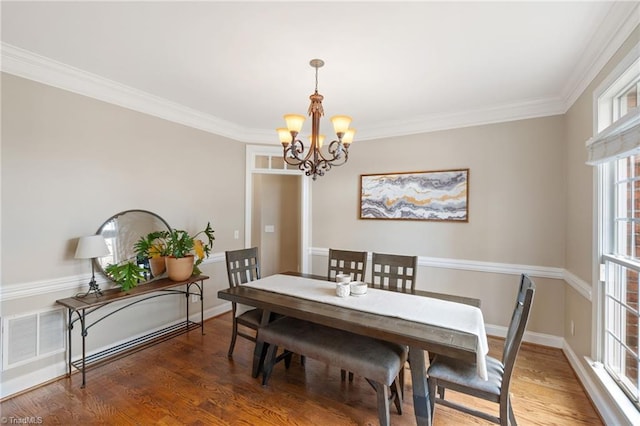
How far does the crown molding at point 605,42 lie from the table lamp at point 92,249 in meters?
3.96

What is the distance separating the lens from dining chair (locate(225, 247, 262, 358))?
2668 mm

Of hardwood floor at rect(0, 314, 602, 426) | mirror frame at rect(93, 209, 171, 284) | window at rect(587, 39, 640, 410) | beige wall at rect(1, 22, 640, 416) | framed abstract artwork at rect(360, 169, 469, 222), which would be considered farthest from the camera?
framed abstract artwork at rect(360, 169, 469, 222)

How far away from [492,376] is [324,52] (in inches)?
96.5

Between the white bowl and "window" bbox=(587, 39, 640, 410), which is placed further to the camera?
the white bowl

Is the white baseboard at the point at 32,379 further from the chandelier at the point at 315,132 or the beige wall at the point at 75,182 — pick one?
the chandelier at the point at 315,132

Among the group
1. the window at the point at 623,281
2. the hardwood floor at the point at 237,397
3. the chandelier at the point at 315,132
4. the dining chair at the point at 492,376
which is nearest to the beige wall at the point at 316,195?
the window at the point at 623,281

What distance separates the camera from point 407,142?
3.78 metres

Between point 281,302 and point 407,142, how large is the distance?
105 inches

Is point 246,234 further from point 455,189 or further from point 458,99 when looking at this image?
point 458,99

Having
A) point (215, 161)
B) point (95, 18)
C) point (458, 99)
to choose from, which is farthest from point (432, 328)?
point (215, 161)

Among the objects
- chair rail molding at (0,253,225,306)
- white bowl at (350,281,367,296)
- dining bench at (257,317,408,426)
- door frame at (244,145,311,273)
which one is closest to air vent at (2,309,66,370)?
chair rail molding at (0,253,225,306)

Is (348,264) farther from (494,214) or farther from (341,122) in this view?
(494,214)

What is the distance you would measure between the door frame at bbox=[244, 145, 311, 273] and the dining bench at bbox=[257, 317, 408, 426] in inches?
80.4

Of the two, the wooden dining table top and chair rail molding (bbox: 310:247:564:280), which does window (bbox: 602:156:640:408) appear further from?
chair rail molding (bbox: 310:247:564:280)
